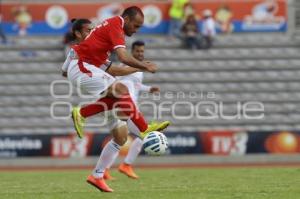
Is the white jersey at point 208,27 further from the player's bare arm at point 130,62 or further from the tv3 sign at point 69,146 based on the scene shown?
the player's bare arm at point 130,62

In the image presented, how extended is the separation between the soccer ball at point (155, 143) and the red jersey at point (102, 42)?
4.20 ft

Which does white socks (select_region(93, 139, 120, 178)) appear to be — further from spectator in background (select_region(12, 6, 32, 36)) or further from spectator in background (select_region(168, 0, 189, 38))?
spectator in background (select_region(12, 6, 32, 36))

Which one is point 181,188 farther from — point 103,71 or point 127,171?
point 127,171

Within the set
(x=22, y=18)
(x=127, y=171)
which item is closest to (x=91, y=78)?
(x=127, y=171)

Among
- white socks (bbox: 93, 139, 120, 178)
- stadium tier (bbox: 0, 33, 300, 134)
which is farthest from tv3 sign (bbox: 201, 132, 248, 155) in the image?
white socks (bbox: 93, 139, 120, 178)

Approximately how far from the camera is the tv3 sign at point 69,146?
22297mm

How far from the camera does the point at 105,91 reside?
1035 centimetres

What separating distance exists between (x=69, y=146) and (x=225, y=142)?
15.2ft

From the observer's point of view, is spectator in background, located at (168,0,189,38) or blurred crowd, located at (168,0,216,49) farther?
spectator in background, located at (168,0,189,38)

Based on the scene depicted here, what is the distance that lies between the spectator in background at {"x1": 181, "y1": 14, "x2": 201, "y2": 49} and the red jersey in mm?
14016

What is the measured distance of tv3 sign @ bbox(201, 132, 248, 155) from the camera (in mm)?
22375

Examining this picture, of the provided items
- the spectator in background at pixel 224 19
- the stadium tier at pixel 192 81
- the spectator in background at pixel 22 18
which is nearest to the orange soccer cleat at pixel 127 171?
the stadium tier at pixel 192 81

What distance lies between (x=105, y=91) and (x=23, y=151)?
12.5 metres

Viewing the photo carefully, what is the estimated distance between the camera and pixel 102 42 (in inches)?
410
